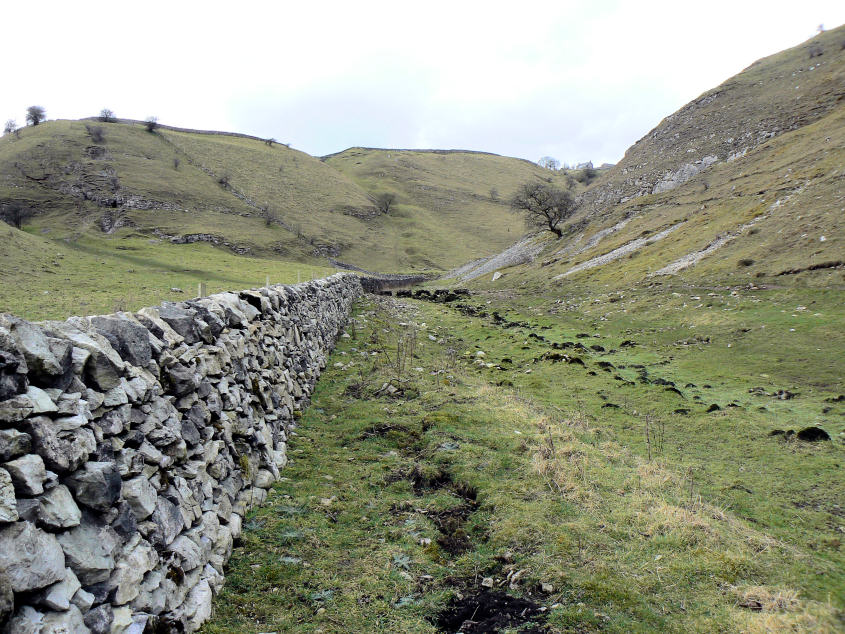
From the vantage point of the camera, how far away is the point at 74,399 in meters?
3.60

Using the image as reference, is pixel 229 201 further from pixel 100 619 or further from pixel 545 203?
pixel 100 619

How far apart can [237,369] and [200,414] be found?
1.74 metres

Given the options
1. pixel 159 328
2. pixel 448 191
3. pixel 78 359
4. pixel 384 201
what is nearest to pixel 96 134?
pixel 384 201

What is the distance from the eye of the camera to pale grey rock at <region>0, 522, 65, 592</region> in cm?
272

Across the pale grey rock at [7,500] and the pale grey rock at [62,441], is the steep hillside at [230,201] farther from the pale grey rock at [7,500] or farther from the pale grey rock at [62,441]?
the pale grey rock at [7,500]

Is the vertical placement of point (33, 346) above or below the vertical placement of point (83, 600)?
above

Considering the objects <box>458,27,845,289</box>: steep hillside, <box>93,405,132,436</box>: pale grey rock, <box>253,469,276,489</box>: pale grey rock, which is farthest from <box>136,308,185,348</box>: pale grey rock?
→ <box>458,27,845,289</box>: steep hillside

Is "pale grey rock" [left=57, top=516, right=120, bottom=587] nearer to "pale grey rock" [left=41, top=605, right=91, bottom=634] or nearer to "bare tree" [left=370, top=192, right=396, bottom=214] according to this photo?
"pale grey rock" [left=41, top=605, right=91, bottom=634]

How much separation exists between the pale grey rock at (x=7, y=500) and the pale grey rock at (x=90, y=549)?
54 centimetres

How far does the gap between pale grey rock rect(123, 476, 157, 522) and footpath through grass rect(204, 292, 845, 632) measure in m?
1.45

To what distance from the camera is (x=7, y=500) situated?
2.81 metres

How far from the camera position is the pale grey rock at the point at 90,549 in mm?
3268

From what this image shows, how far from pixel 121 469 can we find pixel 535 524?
5256 millimetres

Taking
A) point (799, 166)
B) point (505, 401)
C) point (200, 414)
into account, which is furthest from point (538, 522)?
point (799, 166)
